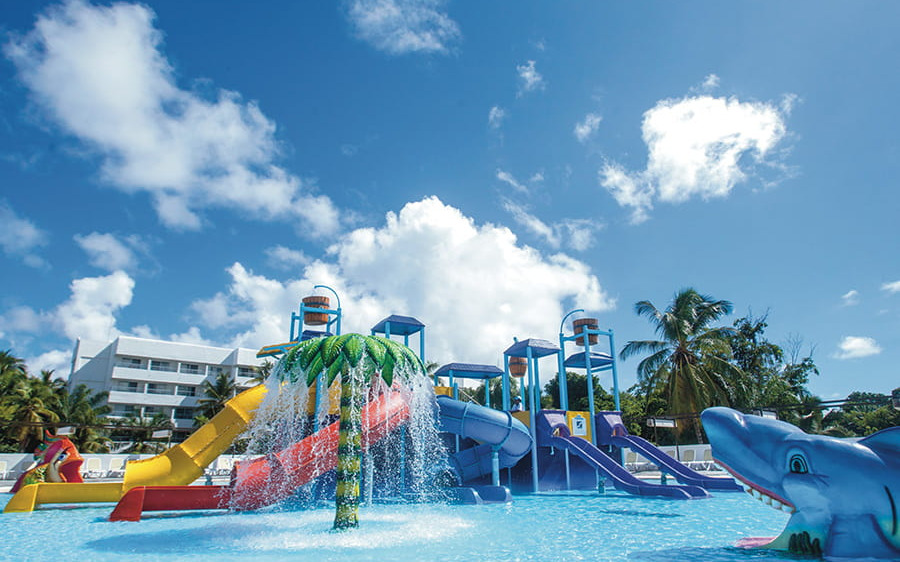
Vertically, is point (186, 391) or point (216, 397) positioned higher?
point (186, 391)

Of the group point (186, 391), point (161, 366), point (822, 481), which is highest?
point (161, 366)

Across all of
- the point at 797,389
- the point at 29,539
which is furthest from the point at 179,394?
the point at 797,389

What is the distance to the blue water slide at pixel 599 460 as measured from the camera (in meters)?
13.3

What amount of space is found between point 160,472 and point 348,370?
6242 mm

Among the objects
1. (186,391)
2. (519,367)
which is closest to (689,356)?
(519,367)

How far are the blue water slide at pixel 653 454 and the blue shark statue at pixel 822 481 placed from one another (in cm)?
991

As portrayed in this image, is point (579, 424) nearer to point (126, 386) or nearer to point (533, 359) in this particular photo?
point (533, 359)

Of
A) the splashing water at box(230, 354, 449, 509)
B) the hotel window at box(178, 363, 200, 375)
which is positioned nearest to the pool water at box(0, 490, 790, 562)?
the splashing water at box(230, 354, 449, 509)

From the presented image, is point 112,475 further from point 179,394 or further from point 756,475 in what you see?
point 179,394

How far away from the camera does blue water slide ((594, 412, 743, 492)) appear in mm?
14750

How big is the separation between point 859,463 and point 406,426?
32.1 feet

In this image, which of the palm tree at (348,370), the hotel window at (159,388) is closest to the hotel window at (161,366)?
the hotel window at (159,388)

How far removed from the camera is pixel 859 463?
16.5 feet

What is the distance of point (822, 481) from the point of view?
5.08 m
